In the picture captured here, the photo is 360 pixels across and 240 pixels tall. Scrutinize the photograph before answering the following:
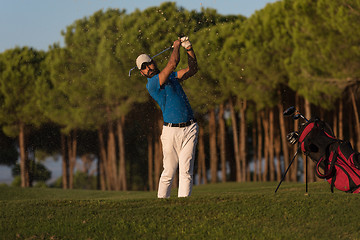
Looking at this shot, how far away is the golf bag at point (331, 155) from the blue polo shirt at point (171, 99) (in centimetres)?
213

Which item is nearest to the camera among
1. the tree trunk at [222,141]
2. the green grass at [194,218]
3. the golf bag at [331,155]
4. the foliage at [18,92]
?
the green grass at [194,218]

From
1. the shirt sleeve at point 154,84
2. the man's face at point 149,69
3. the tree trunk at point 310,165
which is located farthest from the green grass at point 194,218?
the tree trunk at point 310,165

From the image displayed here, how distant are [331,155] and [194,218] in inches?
111

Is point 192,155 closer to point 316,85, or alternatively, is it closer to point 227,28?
point 316,85

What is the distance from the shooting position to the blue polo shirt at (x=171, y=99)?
8.89 m

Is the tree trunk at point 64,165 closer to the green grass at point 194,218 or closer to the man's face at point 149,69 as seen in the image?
the green grass at point 194,218

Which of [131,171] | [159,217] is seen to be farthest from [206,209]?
[131,171]

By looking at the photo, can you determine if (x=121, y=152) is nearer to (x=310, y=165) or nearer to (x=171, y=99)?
(x=310, y=165)

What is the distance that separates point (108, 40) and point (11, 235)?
2257cm

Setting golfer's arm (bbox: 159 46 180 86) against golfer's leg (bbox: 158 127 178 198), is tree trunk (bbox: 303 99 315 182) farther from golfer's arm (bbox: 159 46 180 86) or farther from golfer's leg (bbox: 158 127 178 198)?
golfer's arm (bbox: 159 46 180 86)

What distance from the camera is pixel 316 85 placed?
2564cm

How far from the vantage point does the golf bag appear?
937cm

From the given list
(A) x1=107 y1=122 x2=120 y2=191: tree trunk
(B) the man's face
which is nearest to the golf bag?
(B) the man's face

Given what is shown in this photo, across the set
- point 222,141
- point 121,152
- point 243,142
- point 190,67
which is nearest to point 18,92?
point 121,152
